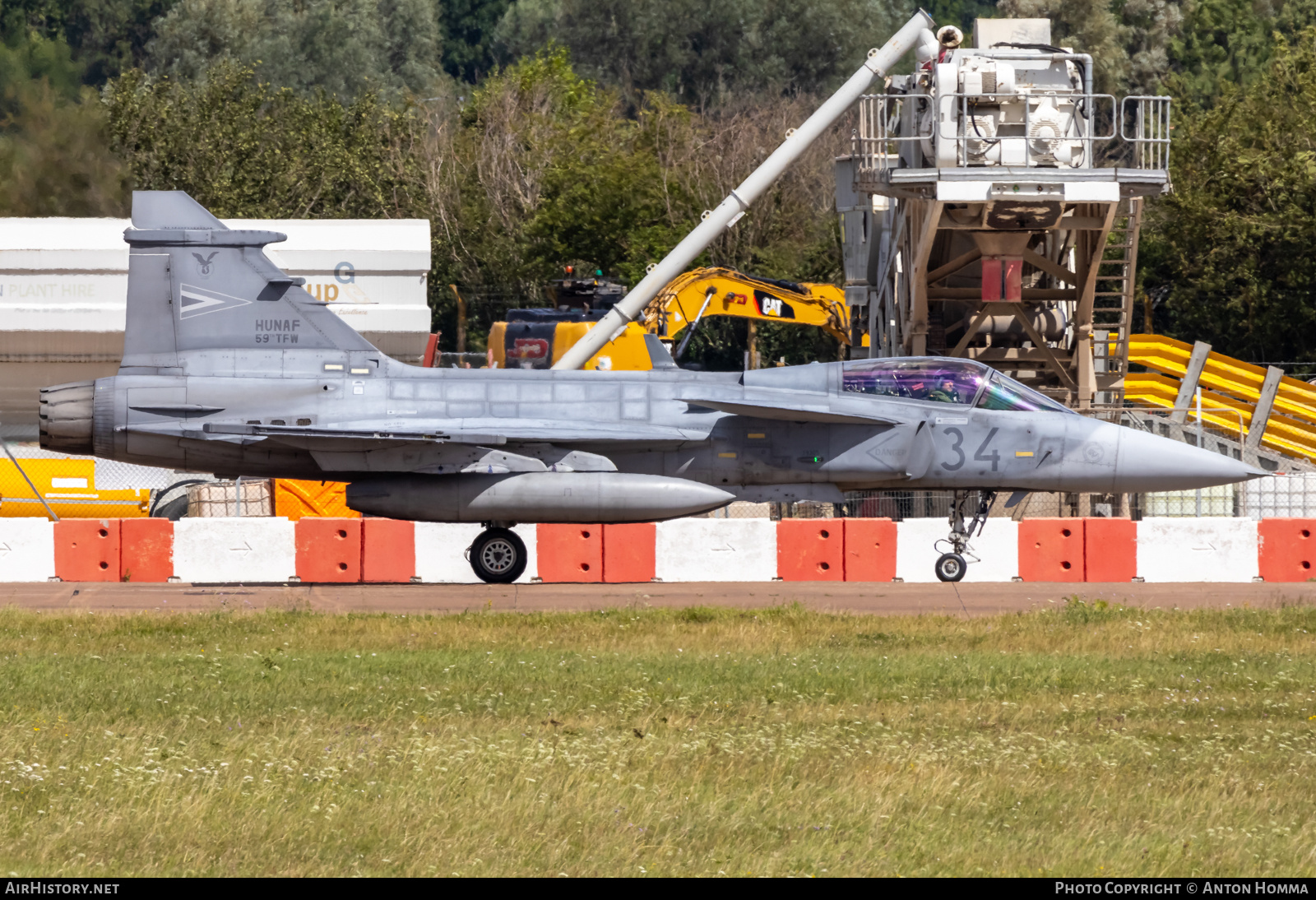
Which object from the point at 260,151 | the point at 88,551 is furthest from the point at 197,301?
the point at 260,151

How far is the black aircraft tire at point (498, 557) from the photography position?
63.6ft

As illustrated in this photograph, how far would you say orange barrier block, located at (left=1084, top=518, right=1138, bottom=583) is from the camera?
64.3 ft

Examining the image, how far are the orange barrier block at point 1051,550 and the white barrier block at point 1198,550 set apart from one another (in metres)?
0.76

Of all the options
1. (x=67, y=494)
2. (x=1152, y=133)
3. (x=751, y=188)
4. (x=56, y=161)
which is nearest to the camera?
(x=1152, y=133)

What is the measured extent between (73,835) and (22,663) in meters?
5.47

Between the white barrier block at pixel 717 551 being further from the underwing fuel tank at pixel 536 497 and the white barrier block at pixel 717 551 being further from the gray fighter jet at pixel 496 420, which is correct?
the underwing fuel tank at pixel 536 497

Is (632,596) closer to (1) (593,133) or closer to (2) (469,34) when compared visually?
(1) (593,133)

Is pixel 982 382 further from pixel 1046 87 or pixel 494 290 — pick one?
pixel 494 290

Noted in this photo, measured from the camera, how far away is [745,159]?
57875mm

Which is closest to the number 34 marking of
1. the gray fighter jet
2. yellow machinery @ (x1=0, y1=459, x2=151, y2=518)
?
the gray fighter jet

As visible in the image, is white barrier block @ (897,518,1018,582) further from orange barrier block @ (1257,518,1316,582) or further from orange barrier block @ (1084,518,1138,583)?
orange barrier block @ (1257,518,1316,582)

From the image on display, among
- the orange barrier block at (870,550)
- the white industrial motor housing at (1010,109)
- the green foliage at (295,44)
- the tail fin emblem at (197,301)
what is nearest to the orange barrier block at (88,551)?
the tail fin emblem at (197,301)

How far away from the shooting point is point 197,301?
19.0m

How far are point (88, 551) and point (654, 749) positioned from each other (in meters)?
12.0
